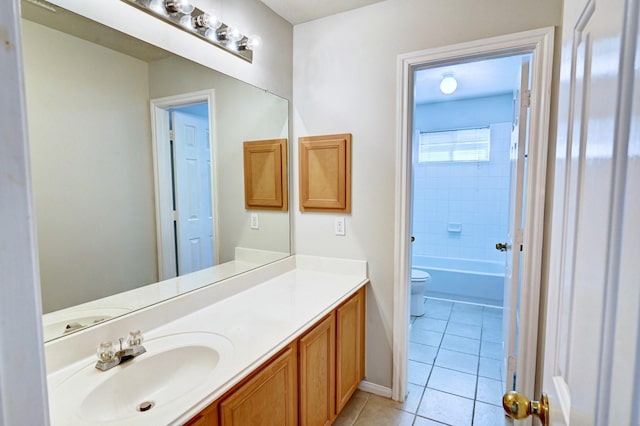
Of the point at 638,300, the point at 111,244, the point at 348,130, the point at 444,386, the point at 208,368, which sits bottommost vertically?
the point at 444,386

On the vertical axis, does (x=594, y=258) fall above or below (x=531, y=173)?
below

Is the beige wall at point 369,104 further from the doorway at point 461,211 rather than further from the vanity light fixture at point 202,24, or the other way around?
the doorway at point 461,211

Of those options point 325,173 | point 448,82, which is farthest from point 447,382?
point 448,82

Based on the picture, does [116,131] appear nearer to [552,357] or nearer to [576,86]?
[576,86]

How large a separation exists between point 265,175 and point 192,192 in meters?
0.60

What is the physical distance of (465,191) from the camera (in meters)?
4.10

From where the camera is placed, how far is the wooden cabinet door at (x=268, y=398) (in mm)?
1034

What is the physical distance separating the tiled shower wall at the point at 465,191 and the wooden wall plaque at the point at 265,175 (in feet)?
8.83

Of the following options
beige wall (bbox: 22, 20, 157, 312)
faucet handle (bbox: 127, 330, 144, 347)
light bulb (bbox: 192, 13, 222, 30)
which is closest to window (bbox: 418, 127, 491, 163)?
light bulb (bbox: 192, 13, 222, 30)

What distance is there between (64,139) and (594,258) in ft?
4.72

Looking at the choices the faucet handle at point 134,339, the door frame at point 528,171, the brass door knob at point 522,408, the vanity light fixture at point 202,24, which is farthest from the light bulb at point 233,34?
the brass door knob at point 522,408

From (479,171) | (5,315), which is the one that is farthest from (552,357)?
(479,171)

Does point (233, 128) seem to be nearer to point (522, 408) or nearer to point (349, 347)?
point (349, 347)

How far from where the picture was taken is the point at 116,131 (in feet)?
4.13
